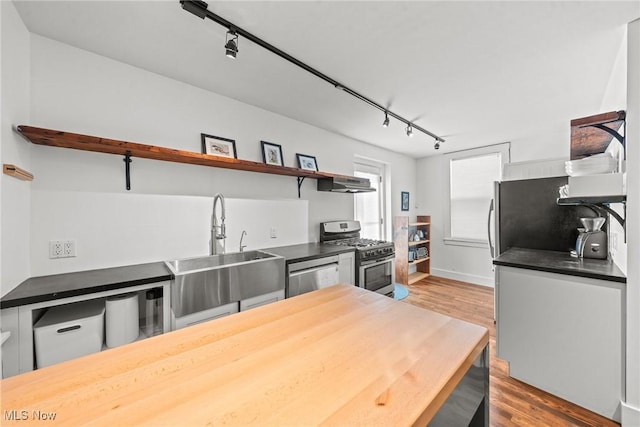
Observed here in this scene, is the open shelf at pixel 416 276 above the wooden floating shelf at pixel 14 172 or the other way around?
the other way around

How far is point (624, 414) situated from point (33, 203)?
389 centimetres

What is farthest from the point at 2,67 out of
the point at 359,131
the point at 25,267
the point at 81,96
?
the point at 359,131

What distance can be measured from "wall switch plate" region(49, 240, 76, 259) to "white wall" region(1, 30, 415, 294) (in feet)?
0.16

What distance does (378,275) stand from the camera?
10.2 ft

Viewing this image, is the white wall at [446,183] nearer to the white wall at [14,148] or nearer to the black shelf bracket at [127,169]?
the black shelf bracket at [127,169]

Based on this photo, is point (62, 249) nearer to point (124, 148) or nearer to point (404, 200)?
point (124, 148)

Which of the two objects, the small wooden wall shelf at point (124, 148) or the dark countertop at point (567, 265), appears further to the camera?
the dark countertop at point (567, 265)

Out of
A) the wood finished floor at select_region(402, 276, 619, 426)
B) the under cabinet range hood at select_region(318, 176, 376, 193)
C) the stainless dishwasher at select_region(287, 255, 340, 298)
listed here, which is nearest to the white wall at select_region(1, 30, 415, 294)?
the under cabinet range hood at select_region(318, 176, 376, 193)

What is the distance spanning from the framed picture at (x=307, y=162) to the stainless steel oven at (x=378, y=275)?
4.39 feet

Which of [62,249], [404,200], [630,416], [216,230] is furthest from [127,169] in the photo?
[404,200]

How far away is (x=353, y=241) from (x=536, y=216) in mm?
2009

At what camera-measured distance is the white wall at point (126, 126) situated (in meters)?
1.67

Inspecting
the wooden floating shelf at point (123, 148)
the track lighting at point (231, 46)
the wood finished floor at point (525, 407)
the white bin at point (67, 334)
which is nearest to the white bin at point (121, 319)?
the white bin at point (67, 334)

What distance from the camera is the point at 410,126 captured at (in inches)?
130
